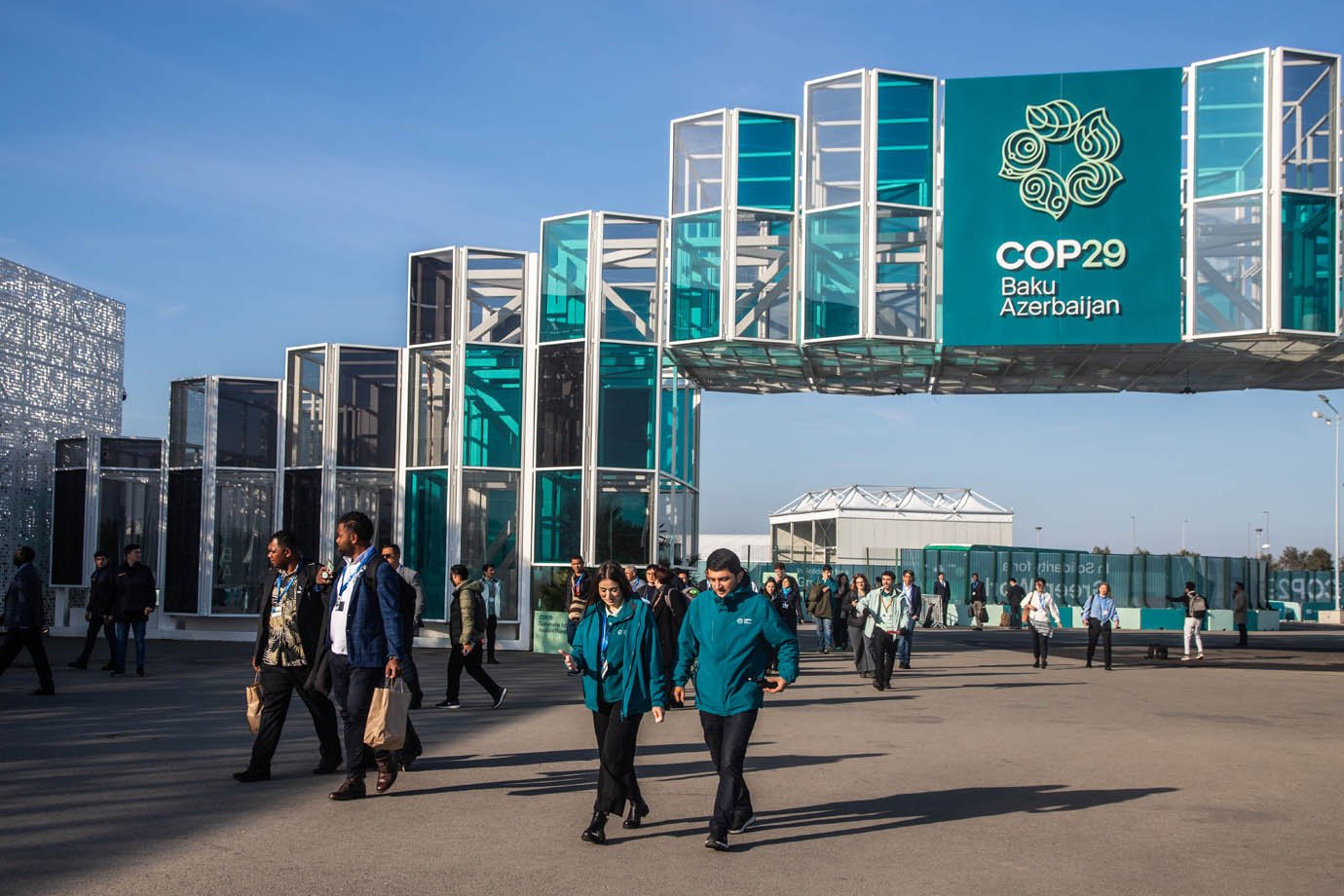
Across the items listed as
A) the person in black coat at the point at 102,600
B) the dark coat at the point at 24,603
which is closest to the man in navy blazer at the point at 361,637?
the dark coat at the point at 24,603

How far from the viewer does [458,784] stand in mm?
10531

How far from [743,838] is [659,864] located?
3.02 ft

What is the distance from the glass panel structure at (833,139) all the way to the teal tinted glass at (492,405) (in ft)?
22.5

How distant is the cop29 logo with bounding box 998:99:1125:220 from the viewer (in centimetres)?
2597

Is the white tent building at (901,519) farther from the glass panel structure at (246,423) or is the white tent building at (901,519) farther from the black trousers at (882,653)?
the black trousers at (882,653)

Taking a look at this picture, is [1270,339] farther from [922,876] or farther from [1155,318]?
[922,876]

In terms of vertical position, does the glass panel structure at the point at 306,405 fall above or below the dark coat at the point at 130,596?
above

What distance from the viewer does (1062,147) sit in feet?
85.7

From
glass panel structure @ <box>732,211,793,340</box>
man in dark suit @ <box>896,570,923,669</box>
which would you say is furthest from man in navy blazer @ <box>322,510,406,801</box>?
glass panel structure @ <box>732,211,793,340</box>

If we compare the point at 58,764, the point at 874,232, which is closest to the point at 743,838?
the point at 58,764

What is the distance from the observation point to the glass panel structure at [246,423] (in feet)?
98.3

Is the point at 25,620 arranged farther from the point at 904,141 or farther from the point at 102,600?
the point at 904,141

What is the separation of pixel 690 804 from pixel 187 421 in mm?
22853

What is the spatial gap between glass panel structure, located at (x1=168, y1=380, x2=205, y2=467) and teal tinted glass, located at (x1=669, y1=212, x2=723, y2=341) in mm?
10605
